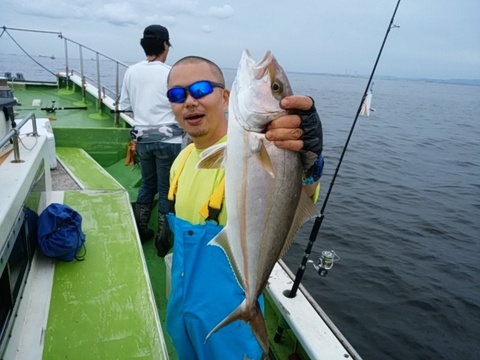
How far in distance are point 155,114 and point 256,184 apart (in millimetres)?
2903

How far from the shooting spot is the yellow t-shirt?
2041 millimetres

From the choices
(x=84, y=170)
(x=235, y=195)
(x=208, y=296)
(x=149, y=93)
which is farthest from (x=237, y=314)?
(x=84, y=170)

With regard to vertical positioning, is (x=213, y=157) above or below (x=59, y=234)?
above

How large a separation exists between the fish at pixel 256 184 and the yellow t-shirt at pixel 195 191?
259 millimetres

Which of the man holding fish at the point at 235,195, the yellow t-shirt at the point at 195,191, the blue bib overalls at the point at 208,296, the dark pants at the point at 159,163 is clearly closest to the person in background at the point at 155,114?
the dark pants at the point at 159,163

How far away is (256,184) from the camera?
5.41 ft

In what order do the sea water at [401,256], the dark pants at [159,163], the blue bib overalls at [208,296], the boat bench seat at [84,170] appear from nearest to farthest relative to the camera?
the blue bib overalls at [208,296]
the dark pants at [159,163]
the boat bench seat at [84,170]
the sea water at [401,256]

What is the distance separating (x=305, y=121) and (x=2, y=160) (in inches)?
104

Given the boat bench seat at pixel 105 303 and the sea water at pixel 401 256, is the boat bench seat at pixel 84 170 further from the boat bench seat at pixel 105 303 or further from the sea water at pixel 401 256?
the sea water at pixel 401 256

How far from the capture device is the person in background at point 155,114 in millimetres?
4113

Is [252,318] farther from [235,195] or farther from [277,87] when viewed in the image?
[277,87]

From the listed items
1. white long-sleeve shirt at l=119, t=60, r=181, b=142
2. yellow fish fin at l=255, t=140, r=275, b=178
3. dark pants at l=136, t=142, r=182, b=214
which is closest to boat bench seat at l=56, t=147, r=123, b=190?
dark pants at l=136, t=142, r=182, b=214

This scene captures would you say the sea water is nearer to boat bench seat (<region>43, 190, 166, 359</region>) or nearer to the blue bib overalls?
boat bench seat (<region>43, 190, 166, 359</region>)

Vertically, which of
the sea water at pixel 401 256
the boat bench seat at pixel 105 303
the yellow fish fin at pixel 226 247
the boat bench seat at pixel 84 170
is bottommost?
the sea water at pixel 401 256
